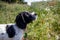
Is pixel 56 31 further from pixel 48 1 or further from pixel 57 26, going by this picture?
pixel 48 1

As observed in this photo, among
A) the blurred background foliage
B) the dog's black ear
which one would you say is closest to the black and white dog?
the dog's black ear

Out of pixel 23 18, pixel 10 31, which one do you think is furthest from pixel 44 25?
pixel 10 31

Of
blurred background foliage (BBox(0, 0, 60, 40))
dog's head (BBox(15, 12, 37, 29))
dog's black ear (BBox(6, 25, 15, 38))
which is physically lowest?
blurred background foliage (BBox(0, 0, 60, 40))

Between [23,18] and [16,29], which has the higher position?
[23,18]

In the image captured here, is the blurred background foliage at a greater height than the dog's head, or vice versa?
the dog's head

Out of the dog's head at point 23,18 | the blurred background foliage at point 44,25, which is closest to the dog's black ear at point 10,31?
the dog's head at point 23,18

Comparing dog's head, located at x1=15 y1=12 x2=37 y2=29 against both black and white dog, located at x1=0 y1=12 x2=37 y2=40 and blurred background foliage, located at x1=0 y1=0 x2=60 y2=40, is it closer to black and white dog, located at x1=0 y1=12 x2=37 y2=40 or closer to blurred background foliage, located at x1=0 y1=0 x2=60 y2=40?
black and white dog, located at x1=0 y1=12 x2=37 y2=40

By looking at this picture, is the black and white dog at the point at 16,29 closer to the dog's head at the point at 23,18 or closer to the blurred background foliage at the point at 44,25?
the dog's head at the point at 23,18

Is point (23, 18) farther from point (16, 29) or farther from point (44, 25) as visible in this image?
point (44, 25)

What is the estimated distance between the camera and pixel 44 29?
5.64 m

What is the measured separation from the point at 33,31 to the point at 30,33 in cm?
12

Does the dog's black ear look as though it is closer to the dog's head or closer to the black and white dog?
the black and white dog

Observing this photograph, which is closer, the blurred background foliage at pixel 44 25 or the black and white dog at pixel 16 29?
the black and white dog at pixel 16 29

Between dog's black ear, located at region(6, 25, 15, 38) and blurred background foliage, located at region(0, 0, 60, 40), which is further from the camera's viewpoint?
blurred background foliage, located at region(0, 0, 60, 40)
